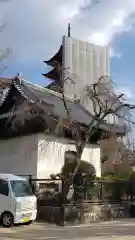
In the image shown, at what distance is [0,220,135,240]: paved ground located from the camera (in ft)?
45.5

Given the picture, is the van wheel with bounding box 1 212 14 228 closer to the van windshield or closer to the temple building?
the van windshield

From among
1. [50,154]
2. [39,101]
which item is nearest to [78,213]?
[50,154]

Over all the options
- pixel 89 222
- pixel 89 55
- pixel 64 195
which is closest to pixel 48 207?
pixel 64 195

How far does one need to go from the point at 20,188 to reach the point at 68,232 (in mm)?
2936

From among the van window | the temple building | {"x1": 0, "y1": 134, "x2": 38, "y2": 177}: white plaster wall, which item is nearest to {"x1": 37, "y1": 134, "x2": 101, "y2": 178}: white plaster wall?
the temple building

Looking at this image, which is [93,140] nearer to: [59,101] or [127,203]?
[59,101]

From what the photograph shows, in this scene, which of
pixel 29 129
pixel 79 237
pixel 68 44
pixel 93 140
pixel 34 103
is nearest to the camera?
pixel 79 237

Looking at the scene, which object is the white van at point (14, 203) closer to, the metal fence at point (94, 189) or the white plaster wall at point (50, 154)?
the metal fence at point (94, 189)

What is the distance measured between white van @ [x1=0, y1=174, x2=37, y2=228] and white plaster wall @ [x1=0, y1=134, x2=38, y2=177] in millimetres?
6408

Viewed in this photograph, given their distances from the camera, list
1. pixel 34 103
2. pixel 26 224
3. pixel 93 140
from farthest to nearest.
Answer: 1. pixel 93 140
2. pixel 34 103
3. pixel 26 224

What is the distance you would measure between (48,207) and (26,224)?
A: 1.88 metres

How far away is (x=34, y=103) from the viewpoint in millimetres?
22016

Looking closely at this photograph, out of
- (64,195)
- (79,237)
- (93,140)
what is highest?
(93,140)

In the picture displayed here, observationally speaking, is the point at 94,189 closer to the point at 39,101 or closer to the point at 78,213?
the point at 78,213
